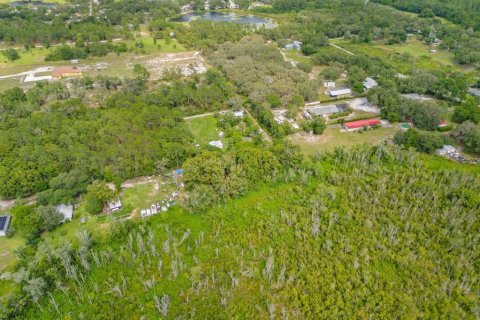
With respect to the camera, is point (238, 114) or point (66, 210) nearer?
point (66, 210)

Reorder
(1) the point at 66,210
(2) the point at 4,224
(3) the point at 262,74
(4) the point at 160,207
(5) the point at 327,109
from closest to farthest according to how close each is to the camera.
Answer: (2) the point at 4,224 < (1) the point at 66,210 < (4) the point at 160,207 < (5) the point at 327,109 < (3) the point at 262,74

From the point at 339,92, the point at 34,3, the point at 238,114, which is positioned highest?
the point at 34,3

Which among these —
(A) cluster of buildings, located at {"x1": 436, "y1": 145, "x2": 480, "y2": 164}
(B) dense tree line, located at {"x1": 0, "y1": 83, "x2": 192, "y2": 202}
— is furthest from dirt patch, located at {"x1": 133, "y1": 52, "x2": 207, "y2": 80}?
(A) cluster of buildings, located at {"x1": 436, "y1": 145, "x2": 480, "y2": 164}

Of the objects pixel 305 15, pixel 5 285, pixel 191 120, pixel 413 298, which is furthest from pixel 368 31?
pixel 5 285

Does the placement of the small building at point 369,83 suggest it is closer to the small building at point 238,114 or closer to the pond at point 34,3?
the small building at point 238,114

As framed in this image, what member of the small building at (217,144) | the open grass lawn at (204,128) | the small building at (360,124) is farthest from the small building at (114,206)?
the small building at (360,124)

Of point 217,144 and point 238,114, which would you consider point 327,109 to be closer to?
point 238,114

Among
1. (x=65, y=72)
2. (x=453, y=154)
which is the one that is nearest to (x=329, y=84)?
(x=453, y=154)

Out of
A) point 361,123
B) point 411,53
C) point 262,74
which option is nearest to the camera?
point 361,123
